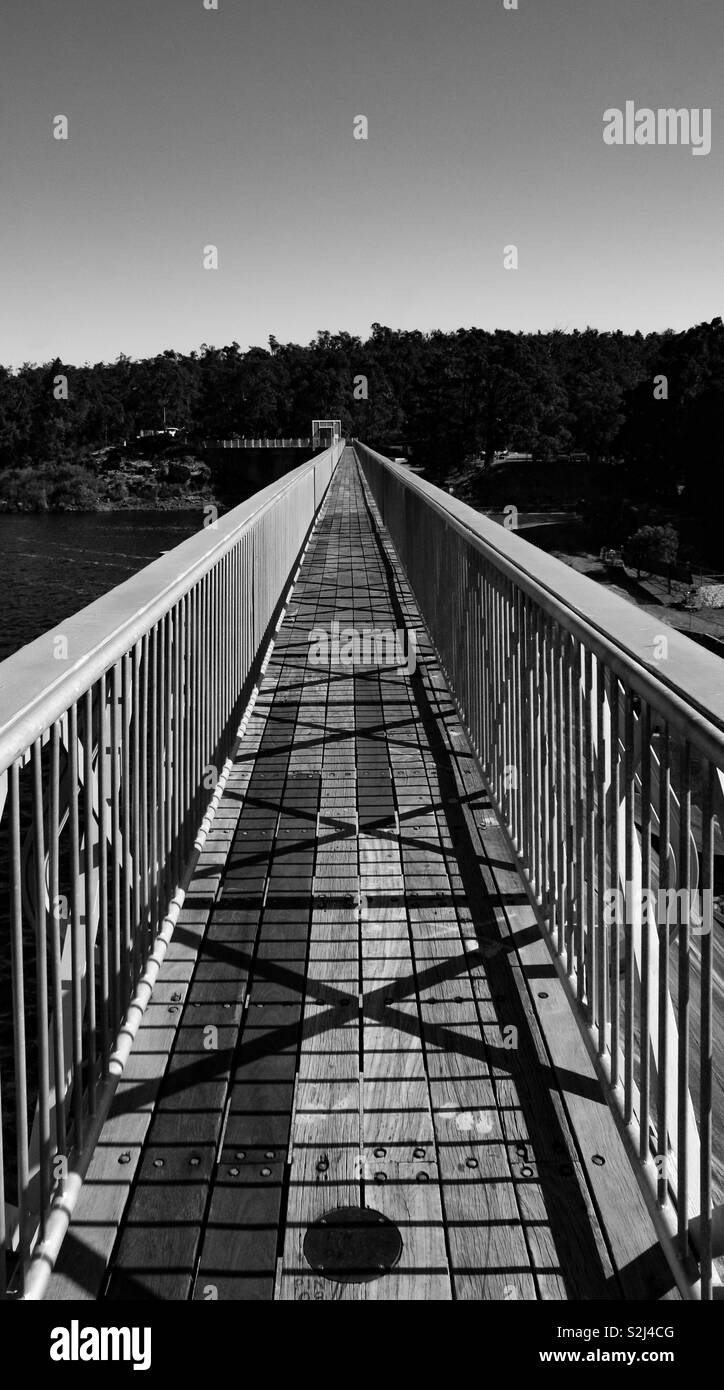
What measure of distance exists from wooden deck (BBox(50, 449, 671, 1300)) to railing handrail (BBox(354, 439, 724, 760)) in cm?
105

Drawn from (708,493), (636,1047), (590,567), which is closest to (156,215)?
(590,567)

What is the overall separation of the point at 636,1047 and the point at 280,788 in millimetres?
2559

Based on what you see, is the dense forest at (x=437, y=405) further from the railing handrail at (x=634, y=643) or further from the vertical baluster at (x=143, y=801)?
the vertical baluster at (x=143, y=801)

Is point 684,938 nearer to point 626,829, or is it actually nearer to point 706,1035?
point 706,1035

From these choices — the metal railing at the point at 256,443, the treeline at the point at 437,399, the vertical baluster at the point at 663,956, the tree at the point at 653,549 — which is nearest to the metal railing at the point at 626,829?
the vertical baluster at the point at 663,956

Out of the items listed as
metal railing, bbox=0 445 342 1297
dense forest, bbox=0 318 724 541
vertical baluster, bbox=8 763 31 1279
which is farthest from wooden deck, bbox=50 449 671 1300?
dense forest, bbox=0 318 724 541

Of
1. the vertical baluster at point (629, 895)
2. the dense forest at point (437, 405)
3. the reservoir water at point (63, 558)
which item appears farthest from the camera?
the dense forest at point (437, 405)

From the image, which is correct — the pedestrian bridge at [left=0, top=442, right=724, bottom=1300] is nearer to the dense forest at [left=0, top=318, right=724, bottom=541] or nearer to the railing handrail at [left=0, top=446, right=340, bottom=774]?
the railing handrail at [left=0, top=446, right=340, bottom=774]

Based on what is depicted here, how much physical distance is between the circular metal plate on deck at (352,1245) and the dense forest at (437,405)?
6155 cm

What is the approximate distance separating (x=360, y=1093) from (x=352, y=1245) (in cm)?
52

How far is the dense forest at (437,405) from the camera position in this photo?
267ft

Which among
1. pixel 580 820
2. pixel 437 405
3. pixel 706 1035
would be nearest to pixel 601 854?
pixel 580 820

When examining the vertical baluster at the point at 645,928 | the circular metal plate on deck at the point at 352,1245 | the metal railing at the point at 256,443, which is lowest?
the circular metal plate on deck at the point at 352,1245
